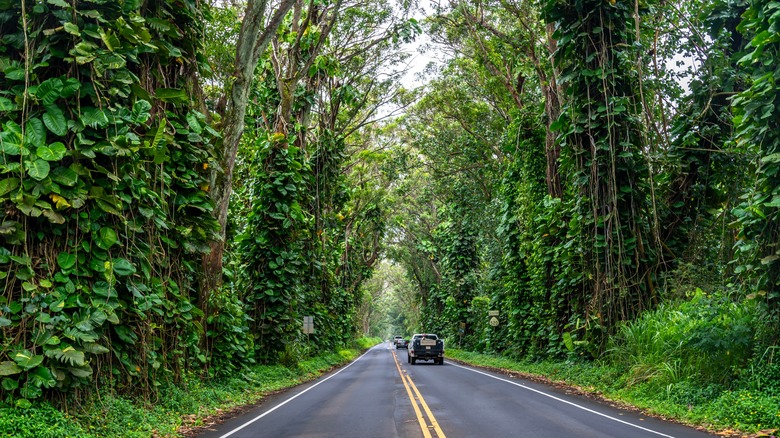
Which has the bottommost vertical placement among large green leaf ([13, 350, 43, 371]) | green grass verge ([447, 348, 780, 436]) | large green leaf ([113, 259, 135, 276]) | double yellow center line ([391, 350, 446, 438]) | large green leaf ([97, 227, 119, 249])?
double yellow center line ([391, 350, 446, 438])

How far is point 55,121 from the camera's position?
Result: 8109 mm

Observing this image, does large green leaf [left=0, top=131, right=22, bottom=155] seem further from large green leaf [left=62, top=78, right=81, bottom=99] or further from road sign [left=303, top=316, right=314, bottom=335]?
road sign [left=303, top=316, right=314, bottom=335]

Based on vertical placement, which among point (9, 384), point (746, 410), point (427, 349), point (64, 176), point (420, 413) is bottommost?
point (427, 349)

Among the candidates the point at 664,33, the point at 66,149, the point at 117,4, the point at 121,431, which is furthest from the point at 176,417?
the point at 664,33

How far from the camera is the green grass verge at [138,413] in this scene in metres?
7.06

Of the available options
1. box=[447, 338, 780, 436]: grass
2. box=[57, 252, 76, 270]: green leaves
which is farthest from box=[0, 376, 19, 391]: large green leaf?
box=[447, 338, 780, 436]: grass

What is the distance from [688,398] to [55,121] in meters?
11.8

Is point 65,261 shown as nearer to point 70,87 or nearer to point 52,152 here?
point 52,152

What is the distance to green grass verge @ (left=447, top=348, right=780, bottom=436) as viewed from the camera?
910 centimetres

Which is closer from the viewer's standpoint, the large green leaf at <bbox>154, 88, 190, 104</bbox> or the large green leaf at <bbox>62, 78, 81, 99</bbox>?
the large green leaf at <bbox>62, 78, 81, 99</bbox>

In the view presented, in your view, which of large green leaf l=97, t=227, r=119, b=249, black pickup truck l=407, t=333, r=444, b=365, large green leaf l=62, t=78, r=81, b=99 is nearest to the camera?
large green leaf l=62, t=78, r=81, b=99

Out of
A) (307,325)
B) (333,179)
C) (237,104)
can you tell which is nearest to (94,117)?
(237,104)

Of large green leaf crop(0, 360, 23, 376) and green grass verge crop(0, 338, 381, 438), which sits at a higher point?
large green leaf crop(0, 360, 23, 376)

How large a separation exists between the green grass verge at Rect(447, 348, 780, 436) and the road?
610 mm
